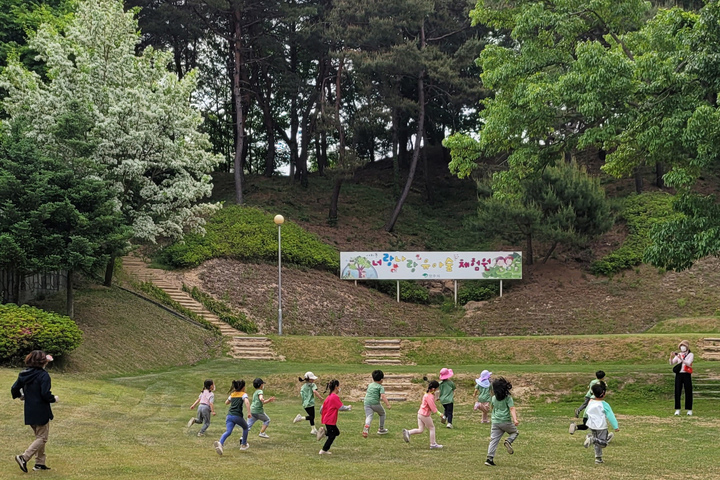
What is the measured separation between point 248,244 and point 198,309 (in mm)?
6882

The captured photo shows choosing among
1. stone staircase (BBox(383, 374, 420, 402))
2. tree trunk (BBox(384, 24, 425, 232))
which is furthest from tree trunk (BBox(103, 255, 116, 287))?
tree trunk (BBox(384, 24, 425, 232))

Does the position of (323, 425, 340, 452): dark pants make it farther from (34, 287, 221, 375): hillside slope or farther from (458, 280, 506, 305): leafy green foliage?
(458, 280, 506, 305): leafy green foliage

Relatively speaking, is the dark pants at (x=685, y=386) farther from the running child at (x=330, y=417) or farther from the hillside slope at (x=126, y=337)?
the hillside slope at (x=126, y=337)

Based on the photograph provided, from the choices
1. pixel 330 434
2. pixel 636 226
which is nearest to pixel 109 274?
pixel 330 434

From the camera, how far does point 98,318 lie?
26.5 metres

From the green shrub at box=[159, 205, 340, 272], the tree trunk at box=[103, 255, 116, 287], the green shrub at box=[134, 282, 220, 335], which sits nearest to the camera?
the tree trunk at box=[103, 255, 116, 287]

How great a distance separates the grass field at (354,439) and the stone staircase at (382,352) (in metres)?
4.89

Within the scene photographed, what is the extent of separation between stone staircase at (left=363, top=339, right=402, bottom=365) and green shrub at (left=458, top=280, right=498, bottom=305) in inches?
461

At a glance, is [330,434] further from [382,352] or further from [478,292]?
[478,292]

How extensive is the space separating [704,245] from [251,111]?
162ft

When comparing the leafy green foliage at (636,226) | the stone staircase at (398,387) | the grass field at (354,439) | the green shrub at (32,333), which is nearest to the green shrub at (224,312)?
the grass field at (354,439)

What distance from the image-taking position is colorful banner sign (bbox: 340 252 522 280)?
37750 millimetres

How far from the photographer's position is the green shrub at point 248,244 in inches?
1439

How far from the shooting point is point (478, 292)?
38.7 metres
